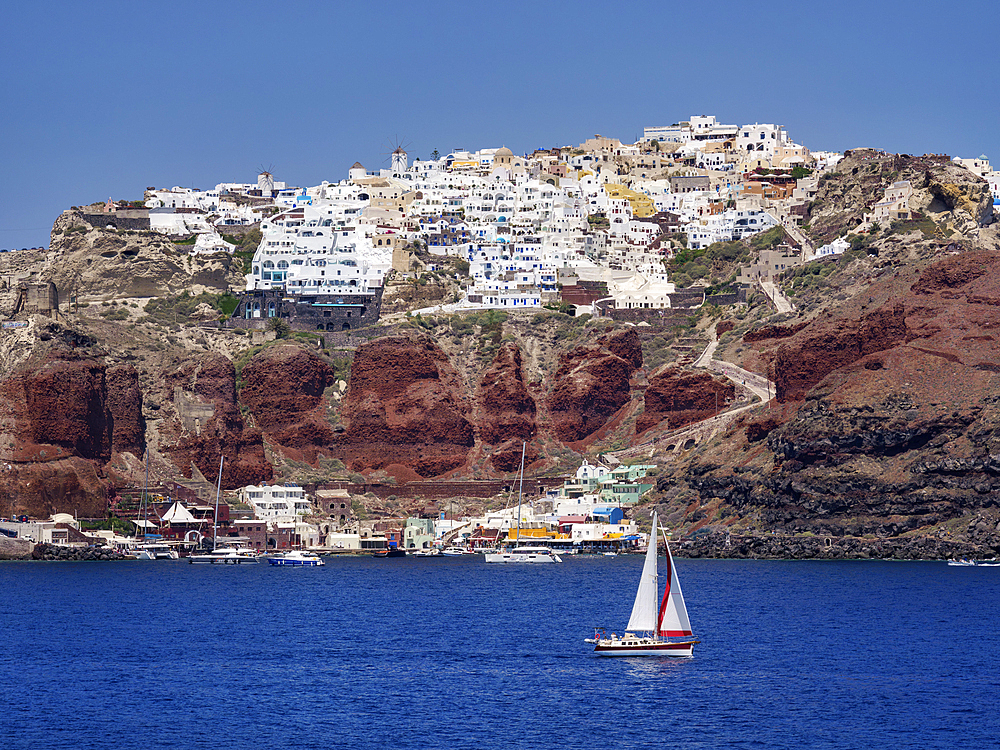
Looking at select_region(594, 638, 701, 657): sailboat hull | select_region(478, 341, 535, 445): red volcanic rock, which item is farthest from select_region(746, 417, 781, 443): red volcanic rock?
select_region(594, 638, 701, 657): sailboat hull

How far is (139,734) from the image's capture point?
Answer: 198 ft

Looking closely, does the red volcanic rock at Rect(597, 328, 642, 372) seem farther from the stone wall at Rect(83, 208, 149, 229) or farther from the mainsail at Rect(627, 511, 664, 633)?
the mainsail at Rect(627, 511, 664, 633)

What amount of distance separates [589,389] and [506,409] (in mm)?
7688

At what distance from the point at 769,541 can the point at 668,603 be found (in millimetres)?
59133

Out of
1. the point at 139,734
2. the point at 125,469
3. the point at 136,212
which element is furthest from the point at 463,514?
the point at 139,734

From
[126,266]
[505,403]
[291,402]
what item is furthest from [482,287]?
[126,266]

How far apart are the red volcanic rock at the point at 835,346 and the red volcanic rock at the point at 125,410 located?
56318 mm

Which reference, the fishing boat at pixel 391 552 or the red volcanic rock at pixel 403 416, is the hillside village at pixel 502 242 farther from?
the fishing boat at pixel 391 552

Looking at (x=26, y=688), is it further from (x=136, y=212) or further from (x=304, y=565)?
(x=136, y=212)

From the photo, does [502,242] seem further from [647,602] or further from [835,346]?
[647,602]

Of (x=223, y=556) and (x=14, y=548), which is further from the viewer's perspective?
(x=223, y=556)

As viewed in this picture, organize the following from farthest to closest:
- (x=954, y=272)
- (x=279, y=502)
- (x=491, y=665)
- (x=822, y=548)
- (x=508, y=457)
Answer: (x=508, y=457) → (x=279, y=502) → (x=954, y=272) → (x=822, y=548) → (x=491, y=665)

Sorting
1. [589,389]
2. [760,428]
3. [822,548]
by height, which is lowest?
[822,548]

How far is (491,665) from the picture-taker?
76125mm
